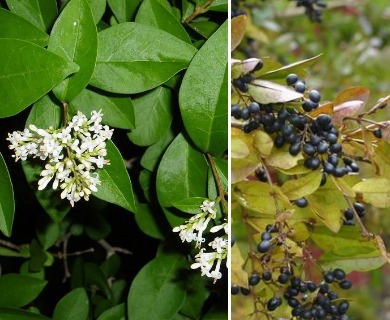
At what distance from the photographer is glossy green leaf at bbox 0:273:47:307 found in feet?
2.58

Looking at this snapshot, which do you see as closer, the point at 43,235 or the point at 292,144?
the point at 292,144

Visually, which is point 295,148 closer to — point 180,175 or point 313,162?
point 313,162

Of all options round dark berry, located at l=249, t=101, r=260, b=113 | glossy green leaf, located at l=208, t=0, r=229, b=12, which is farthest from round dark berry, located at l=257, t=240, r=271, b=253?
glossy green leaf, located at l=208, t=0, r=229, b=12

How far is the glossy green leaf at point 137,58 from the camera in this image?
55cm

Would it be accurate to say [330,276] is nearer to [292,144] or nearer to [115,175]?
[292,144]

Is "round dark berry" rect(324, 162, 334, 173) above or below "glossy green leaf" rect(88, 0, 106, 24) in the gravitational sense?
below

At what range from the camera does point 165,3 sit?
635 mm

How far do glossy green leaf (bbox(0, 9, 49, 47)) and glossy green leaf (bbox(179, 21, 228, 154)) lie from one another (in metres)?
0.13

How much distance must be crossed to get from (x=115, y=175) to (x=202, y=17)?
23 centimetres

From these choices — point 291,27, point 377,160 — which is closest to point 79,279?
point 377,160

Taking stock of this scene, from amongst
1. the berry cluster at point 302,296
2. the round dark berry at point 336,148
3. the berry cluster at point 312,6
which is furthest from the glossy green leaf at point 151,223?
the berry cluster at point 312,6

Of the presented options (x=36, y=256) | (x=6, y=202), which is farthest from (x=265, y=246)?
(x=36, y=256)

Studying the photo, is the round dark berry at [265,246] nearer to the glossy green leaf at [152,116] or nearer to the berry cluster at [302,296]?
the berry cluster at [302,296]

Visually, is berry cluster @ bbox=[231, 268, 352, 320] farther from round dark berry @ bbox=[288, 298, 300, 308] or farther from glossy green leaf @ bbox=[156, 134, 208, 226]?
glossy green leaf @ bbox=[156, 134, 208, 226]
